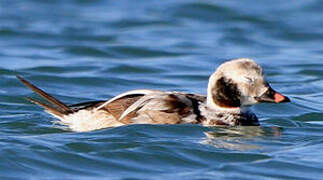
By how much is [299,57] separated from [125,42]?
304 centimetres

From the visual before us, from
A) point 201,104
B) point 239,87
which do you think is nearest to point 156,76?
point 201,104

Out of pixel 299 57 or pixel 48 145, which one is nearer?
pixel 48 145

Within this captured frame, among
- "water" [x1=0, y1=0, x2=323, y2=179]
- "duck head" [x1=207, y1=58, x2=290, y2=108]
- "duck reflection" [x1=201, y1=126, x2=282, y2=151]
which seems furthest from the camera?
"duck head" [x1=207, y1=58, x2=290, y2=108]

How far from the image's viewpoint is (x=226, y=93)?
891 centimetres

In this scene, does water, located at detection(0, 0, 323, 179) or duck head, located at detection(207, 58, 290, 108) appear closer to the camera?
water, located at detection(0, 0, 323, 179)

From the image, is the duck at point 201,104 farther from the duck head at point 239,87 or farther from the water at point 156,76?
the water at point 156,76

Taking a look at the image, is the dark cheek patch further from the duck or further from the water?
the water

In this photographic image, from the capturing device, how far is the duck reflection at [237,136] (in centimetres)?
861

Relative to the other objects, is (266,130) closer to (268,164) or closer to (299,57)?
(268,164)

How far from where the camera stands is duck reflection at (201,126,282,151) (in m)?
8.61

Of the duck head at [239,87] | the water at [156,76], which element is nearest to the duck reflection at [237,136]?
the water at [156,76]

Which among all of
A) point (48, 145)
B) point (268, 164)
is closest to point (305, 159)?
point (268, 164)

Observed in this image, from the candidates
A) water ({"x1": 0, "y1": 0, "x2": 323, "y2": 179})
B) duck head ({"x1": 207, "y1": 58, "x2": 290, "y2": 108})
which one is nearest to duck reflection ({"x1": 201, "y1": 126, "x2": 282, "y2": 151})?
water ({"x1": 0, "y1": 0, "x2": 323, "y2": 179})

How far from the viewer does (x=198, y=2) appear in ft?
69.6
